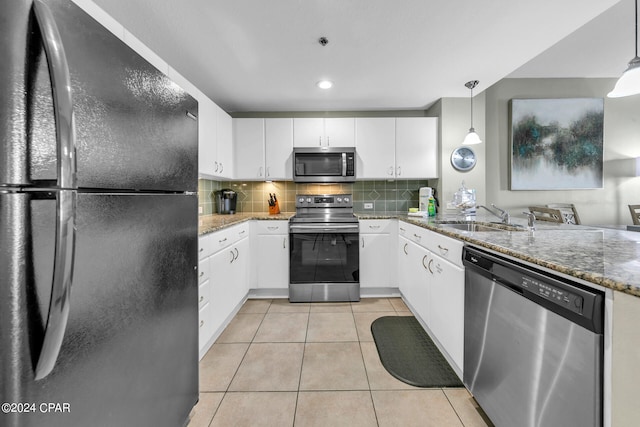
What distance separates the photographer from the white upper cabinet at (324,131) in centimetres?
321

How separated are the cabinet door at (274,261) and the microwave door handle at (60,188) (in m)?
2.37

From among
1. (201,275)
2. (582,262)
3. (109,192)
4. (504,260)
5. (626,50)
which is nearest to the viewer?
(109,192)

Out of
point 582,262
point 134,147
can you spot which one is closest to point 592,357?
point 582,262

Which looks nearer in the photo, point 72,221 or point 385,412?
point 72,221

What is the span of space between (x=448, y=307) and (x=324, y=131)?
2294 millimetres

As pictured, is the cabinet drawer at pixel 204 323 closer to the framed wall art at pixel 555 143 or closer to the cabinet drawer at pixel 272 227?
the cabinet drawer at pixel 272 227

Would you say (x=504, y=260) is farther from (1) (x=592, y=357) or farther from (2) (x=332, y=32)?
(2) (x=332, y=32)

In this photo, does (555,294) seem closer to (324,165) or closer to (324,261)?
(324,261)

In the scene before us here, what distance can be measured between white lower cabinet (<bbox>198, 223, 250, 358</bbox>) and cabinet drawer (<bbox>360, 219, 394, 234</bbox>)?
4.01 ft

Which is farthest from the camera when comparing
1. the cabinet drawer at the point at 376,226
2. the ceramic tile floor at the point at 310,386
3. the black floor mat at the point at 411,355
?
the cabinet drawer at the point at 376,226

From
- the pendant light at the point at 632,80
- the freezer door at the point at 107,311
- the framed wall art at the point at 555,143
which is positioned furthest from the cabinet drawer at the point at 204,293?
the framed wall art at the point at 555,143

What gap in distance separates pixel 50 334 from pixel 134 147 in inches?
21.0

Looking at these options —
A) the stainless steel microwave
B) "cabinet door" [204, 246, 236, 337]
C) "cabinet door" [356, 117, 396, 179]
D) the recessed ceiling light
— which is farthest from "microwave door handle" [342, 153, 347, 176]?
"cabinet door" [204, 246, 236, 337]

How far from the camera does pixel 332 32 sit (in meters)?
1.85
